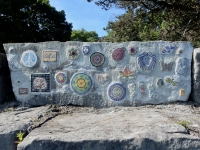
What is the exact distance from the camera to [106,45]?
4.74 m

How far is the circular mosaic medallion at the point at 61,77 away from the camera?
4.73 meters

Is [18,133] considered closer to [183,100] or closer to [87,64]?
[87,64]

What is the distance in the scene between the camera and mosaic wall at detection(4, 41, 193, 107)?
4590mm

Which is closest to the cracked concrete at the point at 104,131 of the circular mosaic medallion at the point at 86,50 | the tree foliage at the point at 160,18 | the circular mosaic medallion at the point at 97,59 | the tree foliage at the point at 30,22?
the circular mosaic medallion at the point at 97,59

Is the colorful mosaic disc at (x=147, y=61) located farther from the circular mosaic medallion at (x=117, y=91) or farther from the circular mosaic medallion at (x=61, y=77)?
the circular mosaic medallion at (x=61, y=77)

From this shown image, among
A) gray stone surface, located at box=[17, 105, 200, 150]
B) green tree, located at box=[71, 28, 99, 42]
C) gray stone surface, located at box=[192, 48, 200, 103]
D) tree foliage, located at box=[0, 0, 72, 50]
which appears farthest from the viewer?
green tree, located at box=[71, 28, 99, 42]

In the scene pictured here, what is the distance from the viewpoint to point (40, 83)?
4.76m

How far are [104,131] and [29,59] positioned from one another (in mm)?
2294

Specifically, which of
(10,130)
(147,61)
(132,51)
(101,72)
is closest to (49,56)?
(101,72)

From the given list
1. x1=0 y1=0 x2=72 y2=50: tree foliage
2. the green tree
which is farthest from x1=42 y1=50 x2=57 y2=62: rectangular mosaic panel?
the green tree

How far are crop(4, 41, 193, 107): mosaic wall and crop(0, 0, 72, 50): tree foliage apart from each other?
7.00 m

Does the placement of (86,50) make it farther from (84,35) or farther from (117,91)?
(84,35)

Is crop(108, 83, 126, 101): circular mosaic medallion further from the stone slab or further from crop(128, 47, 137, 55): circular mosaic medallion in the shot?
the stone slab

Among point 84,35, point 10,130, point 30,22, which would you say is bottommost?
point 10,130
